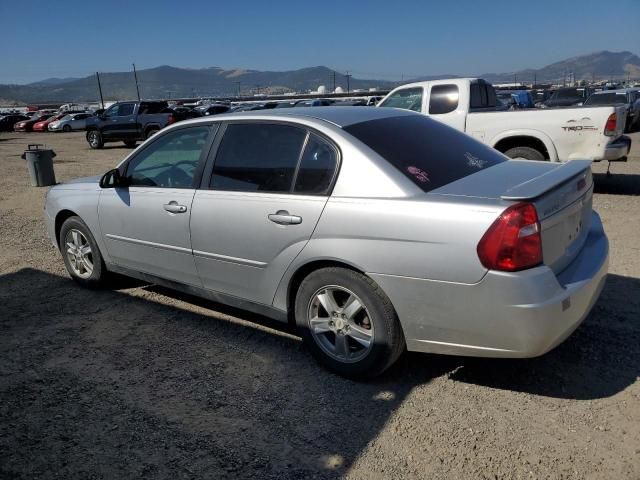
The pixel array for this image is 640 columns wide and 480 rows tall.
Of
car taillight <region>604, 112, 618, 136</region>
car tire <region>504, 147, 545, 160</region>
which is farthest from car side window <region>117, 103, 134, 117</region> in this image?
car taillight <region>604, 112, 618, 136</region>

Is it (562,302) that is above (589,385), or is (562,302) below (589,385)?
above

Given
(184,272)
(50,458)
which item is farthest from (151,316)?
(50,458)

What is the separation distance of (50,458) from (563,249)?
2.92m

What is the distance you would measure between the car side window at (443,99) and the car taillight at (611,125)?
2.56 m

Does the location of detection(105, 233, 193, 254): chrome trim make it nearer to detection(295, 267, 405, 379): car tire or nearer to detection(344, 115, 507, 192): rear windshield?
detection(295, 267, 405, 379): car tire

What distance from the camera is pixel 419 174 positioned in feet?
10.2

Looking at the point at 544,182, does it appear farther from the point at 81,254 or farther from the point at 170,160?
the point at 81,254

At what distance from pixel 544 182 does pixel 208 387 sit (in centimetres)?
234

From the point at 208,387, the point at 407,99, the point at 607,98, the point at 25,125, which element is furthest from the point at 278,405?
the point at 25,125

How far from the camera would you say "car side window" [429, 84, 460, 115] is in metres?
9.52

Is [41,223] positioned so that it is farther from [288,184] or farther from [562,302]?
[562,302]

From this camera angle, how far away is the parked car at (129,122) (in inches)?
864

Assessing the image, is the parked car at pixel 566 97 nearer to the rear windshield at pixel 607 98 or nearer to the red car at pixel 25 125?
the rear windshield at pixel 607 98

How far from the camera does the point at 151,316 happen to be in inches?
176
